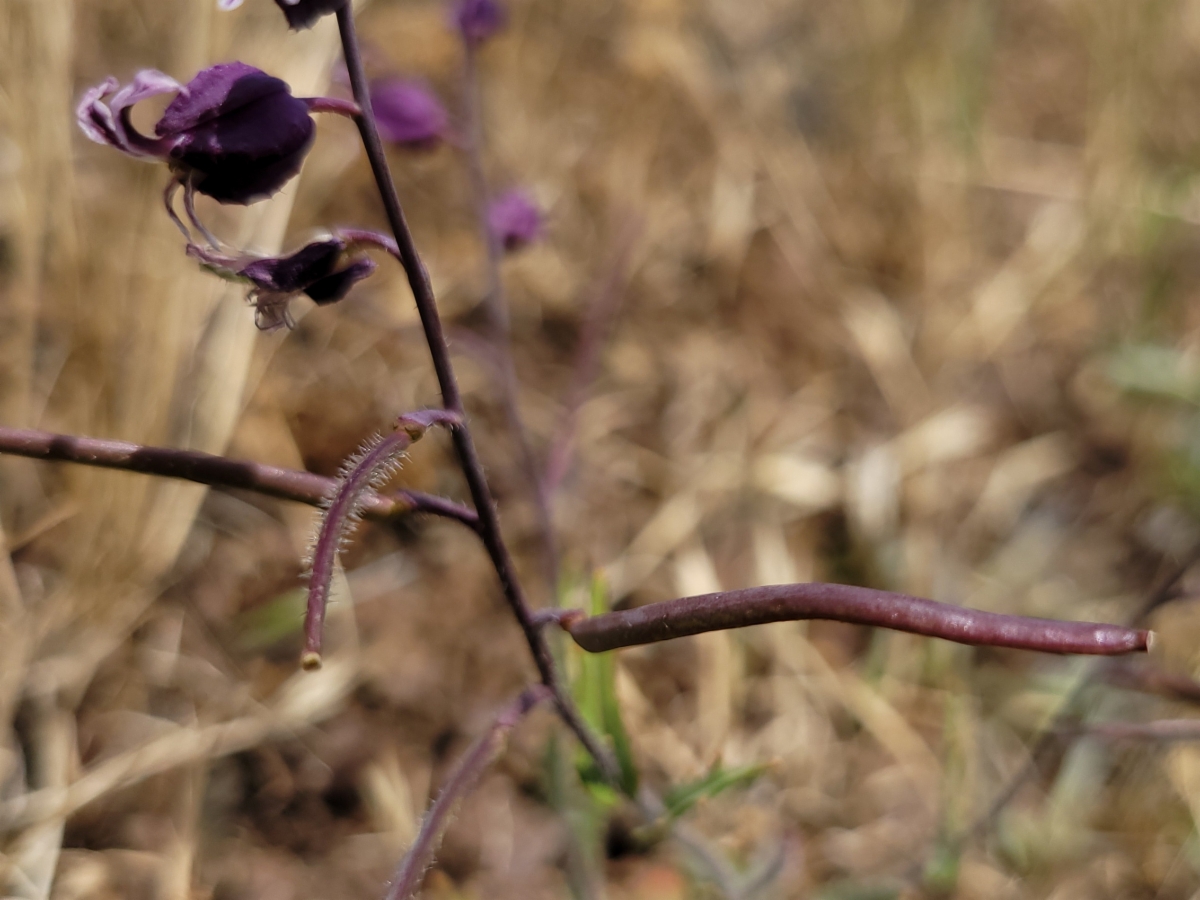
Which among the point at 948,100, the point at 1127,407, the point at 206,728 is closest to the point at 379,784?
the point at 206,728

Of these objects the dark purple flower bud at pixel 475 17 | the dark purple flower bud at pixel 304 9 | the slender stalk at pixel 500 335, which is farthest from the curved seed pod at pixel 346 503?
the dark purple flower bud at pixel 475 17

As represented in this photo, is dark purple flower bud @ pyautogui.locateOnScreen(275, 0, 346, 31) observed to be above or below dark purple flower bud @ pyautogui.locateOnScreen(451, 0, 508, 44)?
below

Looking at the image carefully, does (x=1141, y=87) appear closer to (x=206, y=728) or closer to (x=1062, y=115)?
(x=1062, y=115)

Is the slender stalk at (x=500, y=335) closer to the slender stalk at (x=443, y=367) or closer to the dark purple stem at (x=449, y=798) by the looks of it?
the slender stalk at (x=443, y=367)

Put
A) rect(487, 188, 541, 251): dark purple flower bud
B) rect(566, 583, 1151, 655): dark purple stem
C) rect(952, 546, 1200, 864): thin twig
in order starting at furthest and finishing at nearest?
rect(487, 188, 541, 251): dark purple flower bud
rect(952, 546, 1200, 864): thin twig
rect(566, 583, 1151, 655): dark purple stem

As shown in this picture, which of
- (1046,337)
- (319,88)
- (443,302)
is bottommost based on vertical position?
(443,302)

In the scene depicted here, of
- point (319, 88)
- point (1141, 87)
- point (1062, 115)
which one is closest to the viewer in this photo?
point (319, 88)

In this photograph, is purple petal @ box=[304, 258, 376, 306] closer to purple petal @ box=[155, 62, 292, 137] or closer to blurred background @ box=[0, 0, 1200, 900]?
purple petal @ box=[155, 62, 292, 137]

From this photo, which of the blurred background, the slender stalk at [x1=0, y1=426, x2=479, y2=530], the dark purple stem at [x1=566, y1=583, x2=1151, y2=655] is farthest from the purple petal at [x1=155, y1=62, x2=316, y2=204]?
the blurred background
